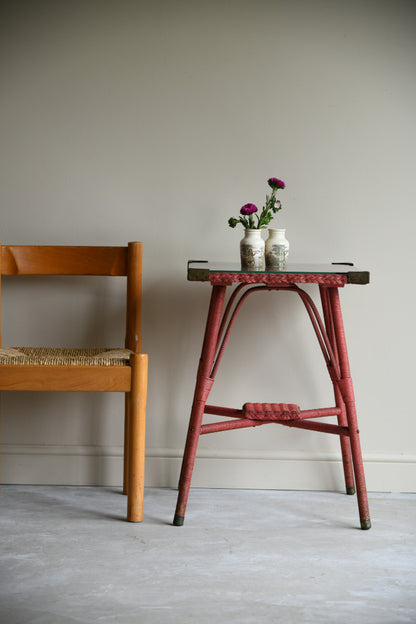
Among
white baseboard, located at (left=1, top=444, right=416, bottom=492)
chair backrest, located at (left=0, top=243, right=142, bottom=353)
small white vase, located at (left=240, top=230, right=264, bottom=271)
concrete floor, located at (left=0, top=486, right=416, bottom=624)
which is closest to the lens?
concrete floor, located at (left=0, top=486, right=416, bottom=624)

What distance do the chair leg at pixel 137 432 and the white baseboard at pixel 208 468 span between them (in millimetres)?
327

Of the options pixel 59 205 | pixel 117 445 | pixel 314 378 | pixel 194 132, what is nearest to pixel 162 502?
pixel 117 445

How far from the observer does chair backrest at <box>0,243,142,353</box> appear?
181cm

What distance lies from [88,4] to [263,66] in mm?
561

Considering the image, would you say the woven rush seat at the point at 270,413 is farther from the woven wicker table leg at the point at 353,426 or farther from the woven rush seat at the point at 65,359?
the woven rush seat at the point at 65,359

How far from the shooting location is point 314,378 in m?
1.93

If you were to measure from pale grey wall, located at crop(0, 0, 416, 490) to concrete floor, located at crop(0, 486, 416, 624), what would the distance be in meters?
0.16

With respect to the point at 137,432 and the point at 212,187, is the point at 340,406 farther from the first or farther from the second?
the point at 212,187

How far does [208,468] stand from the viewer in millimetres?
1919

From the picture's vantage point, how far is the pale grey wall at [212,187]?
1905 millimetres

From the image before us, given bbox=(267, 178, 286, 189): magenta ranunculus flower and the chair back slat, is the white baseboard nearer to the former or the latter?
the chair back slat

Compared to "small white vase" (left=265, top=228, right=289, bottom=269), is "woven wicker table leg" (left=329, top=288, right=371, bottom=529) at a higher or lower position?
lower

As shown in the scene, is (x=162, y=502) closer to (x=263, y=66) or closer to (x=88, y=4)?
(x=263, y=66)

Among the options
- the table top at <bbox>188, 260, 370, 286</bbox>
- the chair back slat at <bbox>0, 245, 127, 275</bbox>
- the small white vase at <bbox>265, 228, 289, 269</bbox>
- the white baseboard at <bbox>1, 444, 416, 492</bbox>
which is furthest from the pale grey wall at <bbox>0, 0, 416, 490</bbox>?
the table top at <bbox>188, 260, 370, 286</bbox>
